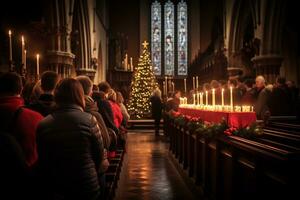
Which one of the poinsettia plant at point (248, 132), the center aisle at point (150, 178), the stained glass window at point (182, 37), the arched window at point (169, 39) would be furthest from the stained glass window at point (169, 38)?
the poinsettia plant at point (248, 132)

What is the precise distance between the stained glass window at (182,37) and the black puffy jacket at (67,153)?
24.4 m

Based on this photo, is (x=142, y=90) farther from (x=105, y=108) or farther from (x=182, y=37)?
(x=105, y=108)

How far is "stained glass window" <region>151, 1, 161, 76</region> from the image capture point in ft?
89.0

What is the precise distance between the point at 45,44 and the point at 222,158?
7.49 metres

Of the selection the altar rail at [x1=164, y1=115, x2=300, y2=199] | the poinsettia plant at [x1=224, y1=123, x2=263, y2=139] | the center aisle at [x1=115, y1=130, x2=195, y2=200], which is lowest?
the center aisle at [x1=115, y1=130, x2=195, y2=200]

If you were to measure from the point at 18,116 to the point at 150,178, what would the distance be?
14.0 ft

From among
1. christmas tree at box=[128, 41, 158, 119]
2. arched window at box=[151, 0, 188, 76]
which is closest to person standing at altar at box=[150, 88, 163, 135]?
christmas tree at box=[128, 41, 158, 119]

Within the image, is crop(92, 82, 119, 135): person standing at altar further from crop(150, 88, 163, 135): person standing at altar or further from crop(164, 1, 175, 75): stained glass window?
crop(164, 1, 175, 75): stained glass window

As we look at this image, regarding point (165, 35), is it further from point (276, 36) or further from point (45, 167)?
point (45, 167)

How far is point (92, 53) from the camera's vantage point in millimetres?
16938

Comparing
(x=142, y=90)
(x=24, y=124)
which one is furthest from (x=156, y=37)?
(x=24, y=124)

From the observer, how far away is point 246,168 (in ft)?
10.6

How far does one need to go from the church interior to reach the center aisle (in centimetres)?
2

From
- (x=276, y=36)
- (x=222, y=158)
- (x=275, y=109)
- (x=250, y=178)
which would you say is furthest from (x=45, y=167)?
(x=276, y=36)
